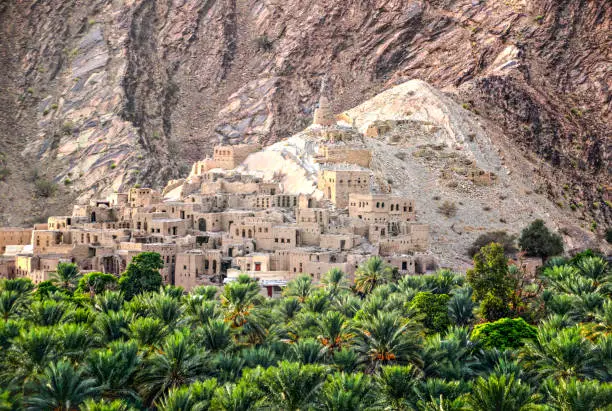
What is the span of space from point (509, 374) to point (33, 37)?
11855 centimetres

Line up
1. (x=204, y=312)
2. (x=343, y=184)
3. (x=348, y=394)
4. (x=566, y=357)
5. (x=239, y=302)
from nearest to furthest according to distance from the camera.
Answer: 1. (x=348, y=394)
2. (x=566, y=357)
3. (x=204, y=312)
4. (x=239, y=302)
5. (x=343, y=184)

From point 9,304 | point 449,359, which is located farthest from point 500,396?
point 9,304

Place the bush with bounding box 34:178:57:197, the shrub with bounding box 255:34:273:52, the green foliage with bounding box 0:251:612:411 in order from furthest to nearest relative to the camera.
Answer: the shrub with bounding box 255:34:273:52 → the bush with bounding box 34:178:57:197 → the green foliage with bounding box 0:251:612:411

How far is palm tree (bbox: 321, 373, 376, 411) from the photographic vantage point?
1619 inches

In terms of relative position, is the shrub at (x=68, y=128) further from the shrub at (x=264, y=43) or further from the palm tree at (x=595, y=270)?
the palm tree at (x=595, y=270)

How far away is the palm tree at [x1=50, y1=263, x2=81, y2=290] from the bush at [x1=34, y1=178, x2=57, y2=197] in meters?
50.3

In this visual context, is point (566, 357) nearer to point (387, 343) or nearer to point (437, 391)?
point (437, 391)

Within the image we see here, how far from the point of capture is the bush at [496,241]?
91.0 meters

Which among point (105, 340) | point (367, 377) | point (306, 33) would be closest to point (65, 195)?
point (306, 33)

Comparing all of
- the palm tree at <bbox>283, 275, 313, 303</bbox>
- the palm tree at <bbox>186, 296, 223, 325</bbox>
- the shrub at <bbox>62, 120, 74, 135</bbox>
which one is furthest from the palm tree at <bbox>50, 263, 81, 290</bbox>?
the shrub at <bbox>62, 120, 74, 135</bbox>

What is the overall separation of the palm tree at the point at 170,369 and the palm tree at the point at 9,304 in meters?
13.1

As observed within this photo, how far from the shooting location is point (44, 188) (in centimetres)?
12188

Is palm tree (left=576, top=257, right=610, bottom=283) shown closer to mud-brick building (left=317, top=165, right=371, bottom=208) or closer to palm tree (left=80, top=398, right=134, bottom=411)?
mud-brick building (left=317, top=165, right=371, bottom=208)

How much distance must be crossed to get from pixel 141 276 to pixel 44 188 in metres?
53.5
